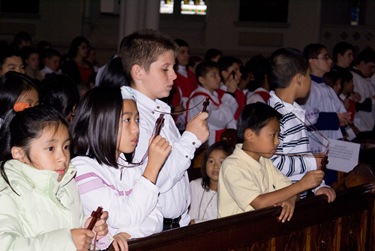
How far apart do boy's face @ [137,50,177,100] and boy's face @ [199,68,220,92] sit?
405 cm

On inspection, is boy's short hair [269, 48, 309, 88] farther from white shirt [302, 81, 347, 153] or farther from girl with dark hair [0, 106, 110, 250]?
girl with dark hair [0, 106, 110, 250]

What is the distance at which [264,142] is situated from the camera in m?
4.29

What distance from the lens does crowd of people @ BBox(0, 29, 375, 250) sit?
287 centimetres

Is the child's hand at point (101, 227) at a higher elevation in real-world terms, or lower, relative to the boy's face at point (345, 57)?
lower

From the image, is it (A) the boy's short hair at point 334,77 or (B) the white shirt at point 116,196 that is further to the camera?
(A) the boy's short hair at point 334,77

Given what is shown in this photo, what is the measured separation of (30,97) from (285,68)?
65.7 inches

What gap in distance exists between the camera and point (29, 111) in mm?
3008

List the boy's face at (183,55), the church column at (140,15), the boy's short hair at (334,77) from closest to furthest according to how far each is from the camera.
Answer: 1. the boy's short hair at (334,77)
2. the boy's face at (183,55)
3. the church column at (140,15)

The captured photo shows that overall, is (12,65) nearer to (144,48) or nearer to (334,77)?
(144,48)

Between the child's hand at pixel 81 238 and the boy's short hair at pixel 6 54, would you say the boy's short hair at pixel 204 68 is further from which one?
the child's hand at pixel 81 238

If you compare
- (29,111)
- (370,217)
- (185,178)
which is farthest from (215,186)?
(29,111)

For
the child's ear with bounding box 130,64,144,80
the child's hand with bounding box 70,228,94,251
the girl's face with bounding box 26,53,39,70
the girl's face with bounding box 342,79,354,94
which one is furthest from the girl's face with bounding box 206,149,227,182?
the girl's face with bounding box 26,53,39,70

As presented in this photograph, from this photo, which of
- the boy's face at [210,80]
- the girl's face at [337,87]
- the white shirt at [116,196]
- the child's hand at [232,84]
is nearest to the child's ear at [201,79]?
the boy's face at [210,80]

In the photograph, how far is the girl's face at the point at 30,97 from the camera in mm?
4195
